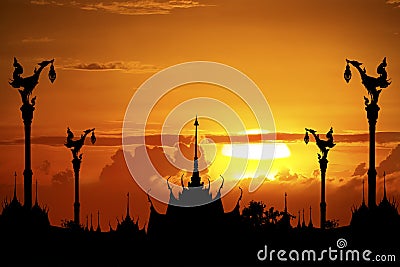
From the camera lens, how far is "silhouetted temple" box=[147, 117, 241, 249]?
8406 cm

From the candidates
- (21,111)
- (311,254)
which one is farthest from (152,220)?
(21,111)

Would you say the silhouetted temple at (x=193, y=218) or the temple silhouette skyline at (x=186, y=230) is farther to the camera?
the silhouetted temple at (x=193, y=218)

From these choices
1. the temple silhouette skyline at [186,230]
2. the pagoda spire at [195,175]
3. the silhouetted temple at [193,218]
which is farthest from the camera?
the pagoda spire at [195,175]

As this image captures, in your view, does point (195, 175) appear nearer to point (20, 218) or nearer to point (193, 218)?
point (193, 218)

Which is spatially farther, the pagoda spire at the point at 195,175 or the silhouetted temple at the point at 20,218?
the pagoda spire at the point at 195,175

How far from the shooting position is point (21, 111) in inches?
2389

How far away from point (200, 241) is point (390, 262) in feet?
79.9

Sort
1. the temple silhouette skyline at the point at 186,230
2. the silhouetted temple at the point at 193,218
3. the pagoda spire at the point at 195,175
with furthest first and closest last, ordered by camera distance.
→ the pagoda spire at the point at 195,175
the silhouetted temple at the point at 193,218
the temple silhouette skyline at the point at 186,230

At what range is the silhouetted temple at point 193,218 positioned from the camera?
84.1 m

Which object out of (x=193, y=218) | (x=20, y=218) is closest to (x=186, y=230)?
(x=193, y=218)

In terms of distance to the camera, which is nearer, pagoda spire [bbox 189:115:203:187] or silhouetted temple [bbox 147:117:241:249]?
silhouetted temple [bbox 147:117:241:249]

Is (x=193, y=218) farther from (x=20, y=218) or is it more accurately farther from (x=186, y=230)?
(x=20, y=218)

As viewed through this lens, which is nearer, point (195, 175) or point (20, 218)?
point (20, 218)

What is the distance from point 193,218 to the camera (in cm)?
8725
